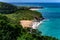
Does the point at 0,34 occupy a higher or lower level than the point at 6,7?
higher

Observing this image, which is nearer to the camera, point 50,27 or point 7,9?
point 50,27

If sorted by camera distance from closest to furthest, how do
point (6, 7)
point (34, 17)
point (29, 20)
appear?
point (29, 20), point (34, 17), point (6, 7)

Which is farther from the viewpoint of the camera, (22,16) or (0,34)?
(22,16)

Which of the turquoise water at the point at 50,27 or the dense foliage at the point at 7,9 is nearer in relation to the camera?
the turquoise water at the point at 50,27

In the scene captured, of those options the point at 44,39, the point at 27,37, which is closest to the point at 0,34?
the point at 27,37

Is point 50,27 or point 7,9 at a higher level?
point 7,9

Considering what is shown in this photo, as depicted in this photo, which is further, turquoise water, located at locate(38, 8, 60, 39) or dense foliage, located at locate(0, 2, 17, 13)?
dense foliage, located at locate(0, 2, 17, 13)

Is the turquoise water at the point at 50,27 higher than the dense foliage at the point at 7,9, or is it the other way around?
the dense foliage at the point at 7,9

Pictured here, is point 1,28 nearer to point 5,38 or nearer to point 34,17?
point 5,38

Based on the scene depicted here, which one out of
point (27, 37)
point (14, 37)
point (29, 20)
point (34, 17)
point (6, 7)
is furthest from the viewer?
point (6, 7)

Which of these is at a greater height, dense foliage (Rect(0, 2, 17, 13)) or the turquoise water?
dense foliage (Rect(0, 2, 17, 13))
